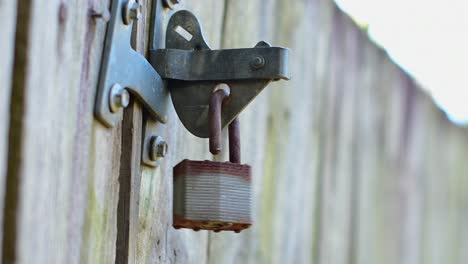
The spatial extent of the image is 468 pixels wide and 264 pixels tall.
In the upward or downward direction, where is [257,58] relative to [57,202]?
upward

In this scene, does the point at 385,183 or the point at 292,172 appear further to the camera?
the point at 385,183

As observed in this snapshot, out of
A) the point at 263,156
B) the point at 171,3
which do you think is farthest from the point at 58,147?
the point at 263,156

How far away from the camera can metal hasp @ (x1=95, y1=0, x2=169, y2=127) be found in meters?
1.41

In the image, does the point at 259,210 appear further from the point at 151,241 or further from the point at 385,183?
the point at 385,183

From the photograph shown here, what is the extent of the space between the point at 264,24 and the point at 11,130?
1.36 meters

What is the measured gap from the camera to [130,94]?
5.04 feet

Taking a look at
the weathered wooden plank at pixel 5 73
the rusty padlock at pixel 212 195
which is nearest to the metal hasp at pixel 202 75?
the rusty padlock at pixel 212 195

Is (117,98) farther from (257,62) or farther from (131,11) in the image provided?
(257,62)

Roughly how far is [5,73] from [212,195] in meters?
0.47

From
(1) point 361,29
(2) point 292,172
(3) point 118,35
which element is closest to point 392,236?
(1) point 361,29

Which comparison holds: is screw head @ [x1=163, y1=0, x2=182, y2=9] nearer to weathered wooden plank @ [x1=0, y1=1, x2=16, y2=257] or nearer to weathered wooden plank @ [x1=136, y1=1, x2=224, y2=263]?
weathered wooden plank @ [x1=136, y1=1, x2=224, y2=263]

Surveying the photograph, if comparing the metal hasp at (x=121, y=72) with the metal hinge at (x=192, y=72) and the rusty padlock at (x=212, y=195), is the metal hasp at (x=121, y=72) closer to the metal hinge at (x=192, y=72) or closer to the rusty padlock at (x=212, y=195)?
the metal hinge at (x=192, y=72)

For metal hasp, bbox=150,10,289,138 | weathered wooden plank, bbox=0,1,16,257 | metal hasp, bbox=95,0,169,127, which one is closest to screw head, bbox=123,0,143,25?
metal hasp, bbox=95,0,169,127

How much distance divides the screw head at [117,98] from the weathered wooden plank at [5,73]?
1.05ft
